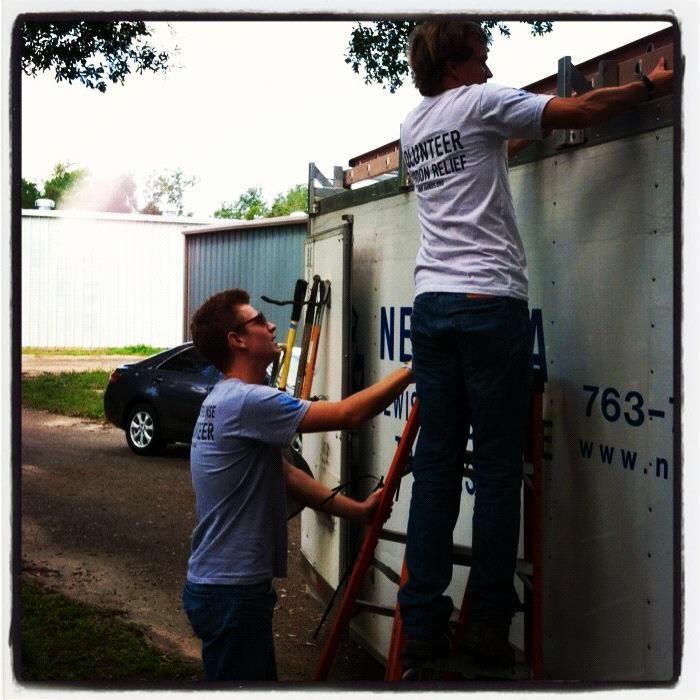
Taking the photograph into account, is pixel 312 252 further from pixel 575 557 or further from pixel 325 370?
pixel 575 557

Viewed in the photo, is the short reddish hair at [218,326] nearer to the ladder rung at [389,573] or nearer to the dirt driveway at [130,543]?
the ladder rung at [389,573]

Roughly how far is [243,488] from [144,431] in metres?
9.13

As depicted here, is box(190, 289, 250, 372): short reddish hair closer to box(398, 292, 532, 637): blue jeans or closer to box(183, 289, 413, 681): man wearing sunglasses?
box(183, 289, 413, 681): man wearing sunglasses

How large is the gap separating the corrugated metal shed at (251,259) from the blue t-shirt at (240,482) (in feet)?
39.3

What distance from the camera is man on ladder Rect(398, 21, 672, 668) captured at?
2943 mm

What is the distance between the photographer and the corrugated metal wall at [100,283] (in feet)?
77.1

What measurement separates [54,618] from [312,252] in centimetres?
291

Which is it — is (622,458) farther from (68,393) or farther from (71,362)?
(71,362)

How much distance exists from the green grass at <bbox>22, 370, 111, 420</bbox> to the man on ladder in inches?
541

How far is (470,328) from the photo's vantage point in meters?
2.95

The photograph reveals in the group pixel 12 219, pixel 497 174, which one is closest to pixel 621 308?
pixel 497 174

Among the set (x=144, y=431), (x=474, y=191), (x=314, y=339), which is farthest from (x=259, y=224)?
(x=474, y=191)

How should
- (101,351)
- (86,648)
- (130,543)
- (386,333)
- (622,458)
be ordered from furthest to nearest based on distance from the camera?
1. (101,351)
2. (130,543)
3. (86,648)
4. (386,333)
5. (622,458)

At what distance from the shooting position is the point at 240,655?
3102 millimetres
